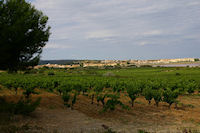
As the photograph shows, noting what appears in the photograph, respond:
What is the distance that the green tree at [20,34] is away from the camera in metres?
14.1

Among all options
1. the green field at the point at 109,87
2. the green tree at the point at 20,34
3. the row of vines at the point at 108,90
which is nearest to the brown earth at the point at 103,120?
the row of vines at the point at 108,90

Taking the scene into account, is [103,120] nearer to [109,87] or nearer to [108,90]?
[108,90]

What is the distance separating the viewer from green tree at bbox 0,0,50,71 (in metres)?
14.1

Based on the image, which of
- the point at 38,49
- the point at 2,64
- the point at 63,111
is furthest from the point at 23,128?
the point at 38,49

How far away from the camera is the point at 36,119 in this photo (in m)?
12.1

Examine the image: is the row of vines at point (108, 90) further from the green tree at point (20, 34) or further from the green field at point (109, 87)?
the green tree at point (20, 34)

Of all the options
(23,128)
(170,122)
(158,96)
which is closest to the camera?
(23,128)

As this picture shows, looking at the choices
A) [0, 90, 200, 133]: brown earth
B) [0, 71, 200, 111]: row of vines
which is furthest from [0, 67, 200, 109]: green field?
[0, 90, 200, 133]: brown earth

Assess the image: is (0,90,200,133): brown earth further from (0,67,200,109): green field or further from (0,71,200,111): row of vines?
(0,67,200,109): green field

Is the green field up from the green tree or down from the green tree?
down

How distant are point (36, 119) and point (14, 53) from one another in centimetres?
583

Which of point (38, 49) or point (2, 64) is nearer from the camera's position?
point (2, 64)

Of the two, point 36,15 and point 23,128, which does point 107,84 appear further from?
point 23,128

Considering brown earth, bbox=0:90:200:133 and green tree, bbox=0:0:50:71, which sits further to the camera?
green tree, bbox=0:0:50:71
